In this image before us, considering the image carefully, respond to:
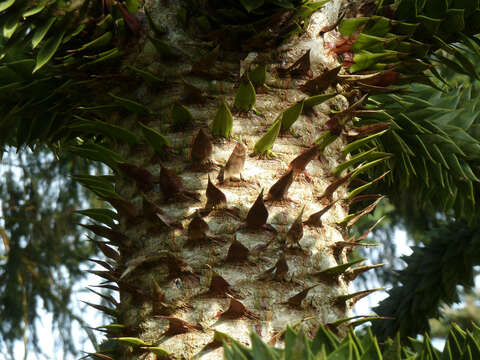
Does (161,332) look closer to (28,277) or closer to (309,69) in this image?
(309,69)

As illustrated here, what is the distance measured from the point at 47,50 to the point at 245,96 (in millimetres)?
393

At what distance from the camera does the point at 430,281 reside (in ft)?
6.71

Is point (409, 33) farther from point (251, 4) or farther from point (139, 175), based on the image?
point (139, 175)

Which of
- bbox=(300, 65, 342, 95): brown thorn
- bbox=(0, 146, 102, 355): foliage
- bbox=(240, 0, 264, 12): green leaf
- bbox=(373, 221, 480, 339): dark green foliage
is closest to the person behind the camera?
bbox=(240, 0, 264, 12): green leaf

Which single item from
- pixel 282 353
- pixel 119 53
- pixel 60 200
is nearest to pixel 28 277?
pixel 60 200

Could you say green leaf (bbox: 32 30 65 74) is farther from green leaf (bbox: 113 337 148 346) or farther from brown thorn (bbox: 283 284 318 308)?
brown thorn (bbox: 283 284 318 308)

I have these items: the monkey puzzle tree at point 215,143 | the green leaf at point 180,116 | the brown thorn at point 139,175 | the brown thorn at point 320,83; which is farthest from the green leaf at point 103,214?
the brown thorn at point 320,83

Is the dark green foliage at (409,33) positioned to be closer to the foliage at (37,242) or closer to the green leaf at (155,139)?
the green leaf at (155,139)

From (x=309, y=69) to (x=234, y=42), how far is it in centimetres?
15

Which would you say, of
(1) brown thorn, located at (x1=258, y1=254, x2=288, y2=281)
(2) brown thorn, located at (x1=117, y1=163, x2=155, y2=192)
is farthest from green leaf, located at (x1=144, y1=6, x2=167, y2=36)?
(1) brown thorn, located at (x1=258, y1=254, x2=288, y2=281)

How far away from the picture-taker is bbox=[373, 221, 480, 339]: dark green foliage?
6.58ft

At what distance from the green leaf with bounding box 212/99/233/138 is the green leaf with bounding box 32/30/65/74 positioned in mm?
341

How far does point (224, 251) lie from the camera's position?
3.13ft

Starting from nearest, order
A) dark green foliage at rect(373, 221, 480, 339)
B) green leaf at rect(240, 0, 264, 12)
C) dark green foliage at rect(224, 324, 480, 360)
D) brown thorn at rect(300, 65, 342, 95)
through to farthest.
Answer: dark green foliage at rect(224, 324, 480, 360) < green leaf at rect(240, 0, 264, 12) < brown thorn at rect(300, 65, 342, 95) < dark green foliage at rect(373, 221, 480, 339)
